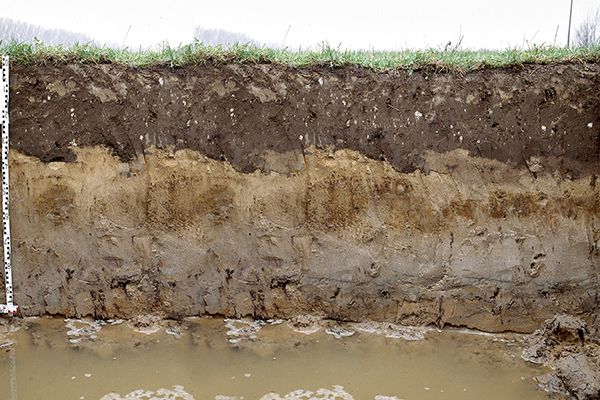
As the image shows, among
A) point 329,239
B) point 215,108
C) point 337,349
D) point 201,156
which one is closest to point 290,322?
point 337,349

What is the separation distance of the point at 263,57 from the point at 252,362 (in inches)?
104

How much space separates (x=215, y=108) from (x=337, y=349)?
2.36 m

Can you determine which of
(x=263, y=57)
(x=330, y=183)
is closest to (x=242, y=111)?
(x=263, y=57)

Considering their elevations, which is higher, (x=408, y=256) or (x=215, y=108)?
(x=215, y=108)

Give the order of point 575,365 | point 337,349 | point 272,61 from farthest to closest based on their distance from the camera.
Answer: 1. point 272,61
2. point 337,349
3. point 575,365

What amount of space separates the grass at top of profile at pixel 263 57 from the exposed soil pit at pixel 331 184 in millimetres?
79

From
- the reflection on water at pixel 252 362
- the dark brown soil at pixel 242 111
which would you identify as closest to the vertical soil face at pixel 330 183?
the dark brown soil at pixel 242 111

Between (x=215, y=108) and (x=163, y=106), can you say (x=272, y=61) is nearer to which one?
(x=215, y=108)

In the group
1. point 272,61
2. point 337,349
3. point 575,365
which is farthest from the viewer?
point 272,61

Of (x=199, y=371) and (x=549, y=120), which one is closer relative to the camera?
(x=199, y=371)

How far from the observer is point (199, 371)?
362 centimetres

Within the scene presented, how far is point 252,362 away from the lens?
3734 millimetres

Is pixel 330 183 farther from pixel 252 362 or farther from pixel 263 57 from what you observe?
pixel 252 362

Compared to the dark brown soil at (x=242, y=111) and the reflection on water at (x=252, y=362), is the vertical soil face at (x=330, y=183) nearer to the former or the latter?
the dark brown soil at (x=242, y=111)
